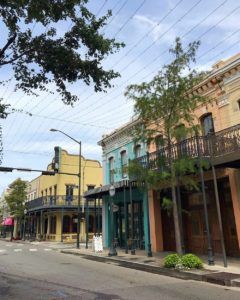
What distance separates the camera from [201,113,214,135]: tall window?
1659cm

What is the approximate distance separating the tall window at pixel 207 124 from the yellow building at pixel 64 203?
21.9m

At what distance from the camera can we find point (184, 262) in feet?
40.6

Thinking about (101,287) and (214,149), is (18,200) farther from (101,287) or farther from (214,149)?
(101,287)

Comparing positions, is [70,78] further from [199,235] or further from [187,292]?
[199,235]

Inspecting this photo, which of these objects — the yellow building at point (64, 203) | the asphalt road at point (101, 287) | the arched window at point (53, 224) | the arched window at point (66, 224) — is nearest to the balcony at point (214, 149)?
the asphalt road at point (101, 287)

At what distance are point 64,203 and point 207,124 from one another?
25.2 m

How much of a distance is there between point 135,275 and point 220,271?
111 inches

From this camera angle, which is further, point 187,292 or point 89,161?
point 89,161

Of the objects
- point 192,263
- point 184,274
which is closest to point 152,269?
point 192,263

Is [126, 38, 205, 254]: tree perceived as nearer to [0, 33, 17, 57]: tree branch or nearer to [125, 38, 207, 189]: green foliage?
[125, 38, 207, 189]: green foliage

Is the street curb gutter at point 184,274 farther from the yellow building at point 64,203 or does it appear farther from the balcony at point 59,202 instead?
the balcony at point 59,202

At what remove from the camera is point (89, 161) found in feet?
143

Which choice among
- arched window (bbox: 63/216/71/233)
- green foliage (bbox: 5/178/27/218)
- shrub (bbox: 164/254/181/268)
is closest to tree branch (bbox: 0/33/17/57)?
shrub (bbox: 164/254/181/268)

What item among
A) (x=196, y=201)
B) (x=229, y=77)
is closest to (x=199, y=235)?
(x=196, y=201)
